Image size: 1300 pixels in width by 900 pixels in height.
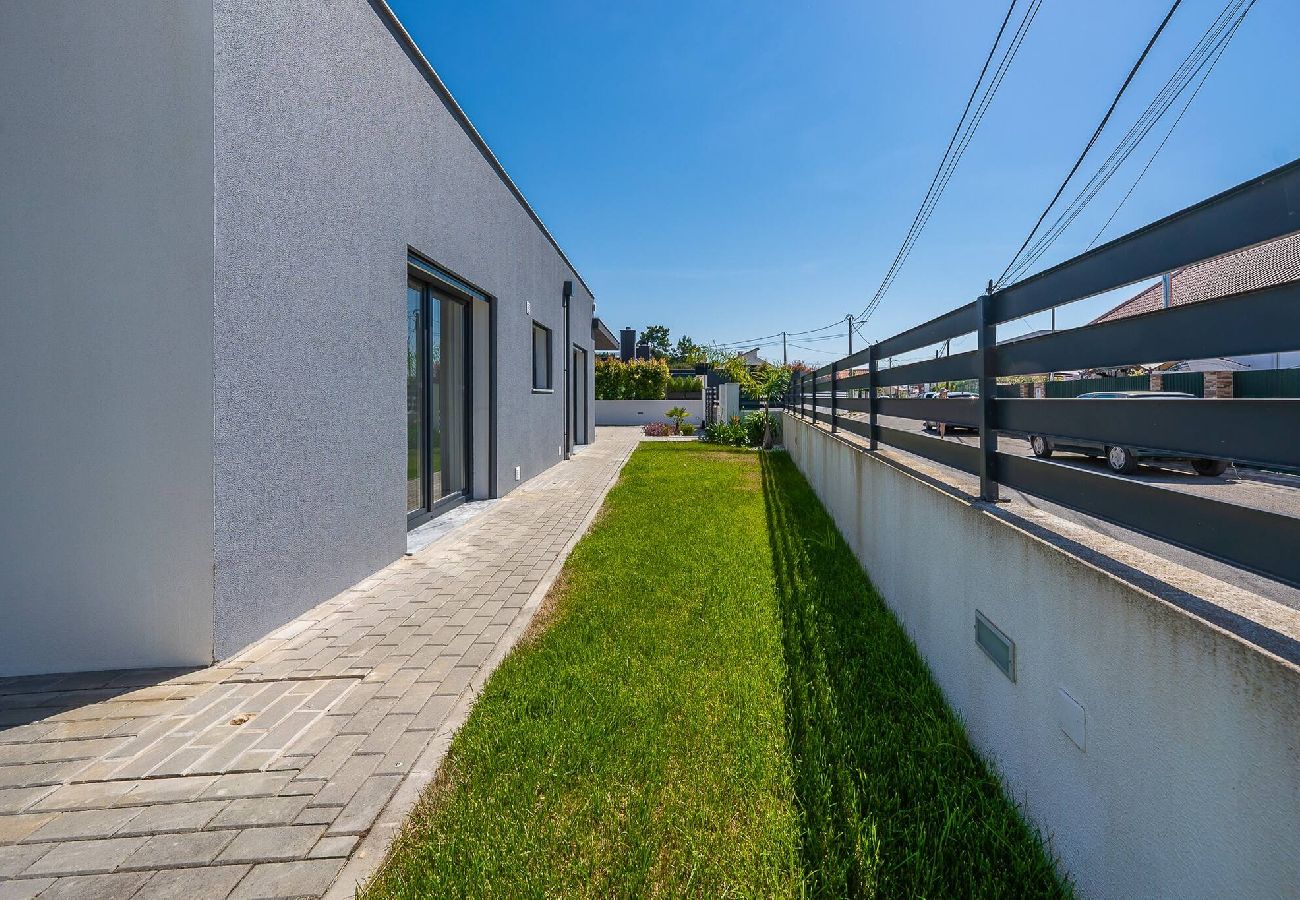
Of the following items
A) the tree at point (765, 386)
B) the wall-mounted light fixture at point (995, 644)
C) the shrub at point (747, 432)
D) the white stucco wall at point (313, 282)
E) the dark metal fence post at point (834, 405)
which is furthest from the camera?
the shrub at point (747, 432)

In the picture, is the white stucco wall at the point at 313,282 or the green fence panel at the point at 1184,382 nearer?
the white stucco wall at the point at 313,282

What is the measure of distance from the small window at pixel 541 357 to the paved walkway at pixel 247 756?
6.74 metres

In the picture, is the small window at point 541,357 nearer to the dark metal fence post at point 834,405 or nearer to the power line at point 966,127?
the dark metal fence post at point 834,405

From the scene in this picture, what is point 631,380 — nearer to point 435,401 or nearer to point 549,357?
point 549,357

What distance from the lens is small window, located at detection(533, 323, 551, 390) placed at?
10297 mm

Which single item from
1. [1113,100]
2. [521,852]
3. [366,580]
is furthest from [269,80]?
[1113,100]

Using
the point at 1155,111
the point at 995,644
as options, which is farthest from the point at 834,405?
the point at 1155,111

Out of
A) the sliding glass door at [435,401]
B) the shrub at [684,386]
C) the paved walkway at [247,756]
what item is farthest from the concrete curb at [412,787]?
the shrub at [684,386]

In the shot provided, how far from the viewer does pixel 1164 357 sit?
152cm

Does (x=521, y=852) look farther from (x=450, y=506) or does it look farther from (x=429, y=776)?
(x=450, y=506)

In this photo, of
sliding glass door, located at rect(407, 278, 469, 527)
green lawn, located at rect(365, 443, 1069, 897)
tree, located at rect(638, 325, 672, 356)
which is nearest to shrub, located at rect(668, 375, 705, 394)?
sliding glass door, located at rect(407, 278, 469, 527)

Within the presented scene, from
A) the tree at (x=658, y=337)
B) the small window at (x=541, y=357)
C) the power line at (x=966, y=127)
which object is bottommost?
the small window at (x=541, y=357)

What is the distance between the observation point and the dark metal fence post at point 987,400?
2.49m

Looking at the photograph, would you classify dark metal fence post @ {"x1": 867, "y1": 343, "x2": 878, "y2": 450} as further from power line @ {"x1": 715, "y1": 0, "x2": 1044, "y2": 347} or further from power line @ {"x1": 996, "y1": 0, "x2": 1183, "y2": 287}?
power line @ {"x1": 715, "y1": 0, "x2": 1044, "y2": 347}
